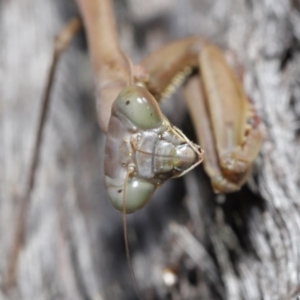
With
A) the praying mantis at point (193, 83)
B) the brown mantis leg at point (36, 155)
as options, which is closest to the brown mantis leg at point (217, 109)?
the praying mantis at point (193, 83)

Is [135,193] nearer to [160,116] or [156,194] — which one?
[160,116]

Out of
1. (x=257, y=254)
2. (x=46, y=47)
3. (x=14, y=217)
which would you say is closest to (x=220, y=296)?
(x=257, y=254)

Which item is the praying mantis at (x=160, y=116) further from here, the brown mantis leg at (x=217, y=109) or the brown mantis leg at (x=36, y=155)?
the brown mantis leg at (x=36, y=155)

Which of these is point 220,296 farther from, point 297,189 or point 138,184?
point 138,184

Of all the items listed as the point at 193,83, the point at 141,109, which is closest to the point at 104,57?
the point at 193,83

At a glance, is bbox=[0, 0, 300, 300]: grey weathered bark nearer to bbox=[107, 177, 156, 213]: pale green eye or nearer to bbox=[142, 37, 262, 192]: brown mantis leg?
bbox=[142, 37, 262, 192]: brown mantis leg

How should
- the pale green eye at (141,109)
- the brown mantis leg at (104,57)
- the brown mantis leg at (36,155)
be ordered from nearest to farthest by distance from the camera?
1. the pale green eye at (141,109)
2. the brown mantis leg at (104,57)
3. the brown mantis leg at (36,155)
